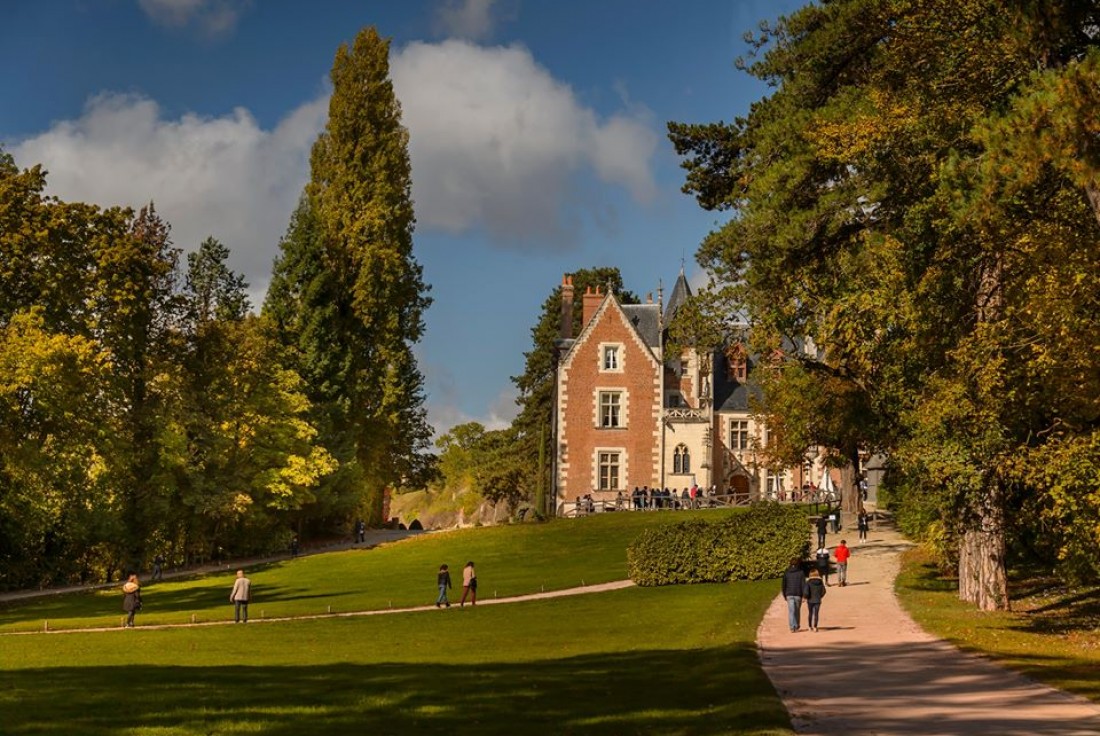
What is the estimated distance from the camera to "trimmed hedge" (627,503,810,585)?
40.0 metres

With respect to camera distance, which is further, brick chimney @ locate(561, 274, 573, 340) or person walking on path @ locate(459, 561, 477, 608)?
brick chimney @ locate(561, 274, 573, 340)

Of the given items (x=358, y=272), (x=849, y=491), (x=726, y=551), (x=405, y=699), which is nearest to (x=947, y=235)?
(x=405, y=699)

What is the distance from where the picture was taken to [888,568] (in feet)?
139

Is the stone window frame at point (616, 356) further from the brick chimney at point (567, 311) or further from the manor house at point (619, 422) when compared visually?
the brick chimney at point (567, 311)

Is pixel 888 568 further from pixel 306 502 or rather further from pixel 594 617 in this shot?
pixel 306 502

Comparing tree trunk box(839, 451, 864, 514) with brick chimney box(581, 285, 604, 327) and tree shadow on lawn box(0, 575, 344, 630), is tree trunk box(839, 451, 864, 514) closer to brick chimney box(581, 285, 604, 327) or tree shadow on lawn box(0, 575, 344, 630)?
brick chimney box(581, 285, 604, 327)

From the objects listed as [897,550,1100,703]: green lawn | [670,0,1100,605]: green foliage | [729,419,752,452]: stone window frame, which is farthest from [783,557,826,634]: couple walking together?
[729,419,752,452]: stone window frame

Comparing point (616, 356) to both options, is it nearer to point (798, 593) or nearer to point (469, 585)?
point (469, 585)

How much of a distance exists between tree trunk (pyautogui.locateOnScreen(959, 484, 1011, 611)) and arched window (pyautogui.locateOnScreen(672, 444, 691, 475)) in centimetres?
4226

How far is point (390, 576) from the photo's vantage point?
47.9 metres

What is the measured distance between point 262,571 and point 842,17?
34.8 metres

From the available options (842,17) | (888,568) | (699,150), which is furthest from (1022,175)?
(888,568)

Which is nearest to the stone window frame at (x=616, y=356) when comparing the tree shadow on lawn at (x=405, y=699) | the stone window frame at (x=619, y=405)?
the stone window frame at (x=619, y=405)

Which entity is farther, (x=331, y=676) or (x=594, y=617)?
(x=594, y=617)
